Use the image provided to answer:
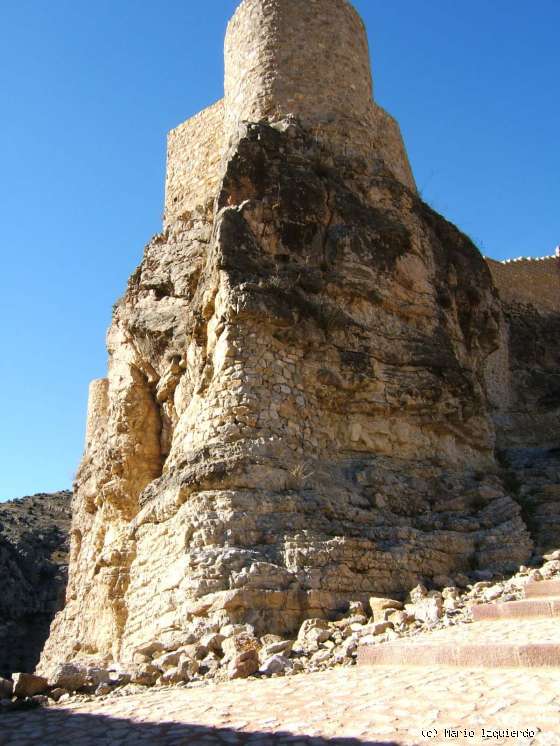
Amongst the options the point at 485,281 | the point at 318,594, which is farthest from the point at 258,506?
the point at 485,281

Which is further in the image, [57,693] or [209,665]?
[209,665]

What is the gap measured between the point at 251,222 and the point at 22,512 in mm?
29909

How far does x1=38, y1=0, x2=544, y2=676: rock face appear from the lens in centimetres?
723

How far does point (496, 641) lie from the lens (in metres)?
4.73

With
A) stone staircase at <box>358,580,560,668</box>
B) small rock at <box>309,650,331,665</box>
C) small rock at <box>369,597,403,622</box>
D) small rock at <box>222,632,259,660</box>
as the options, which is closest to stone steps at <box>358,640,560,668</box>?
stone staircase at <box>358,580,560,668</box>

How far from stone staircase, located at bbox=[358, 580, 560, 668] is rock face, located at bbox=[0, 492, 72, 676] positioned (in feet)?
66.3

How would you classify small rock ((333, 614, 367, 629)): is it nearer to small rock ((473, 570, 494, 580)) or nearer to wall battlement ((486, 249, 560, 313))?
small rock ((473, 570, 494, 580))

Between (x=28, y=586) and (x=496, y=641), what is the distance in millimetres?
24290

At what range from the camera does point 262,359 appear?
8.38 metres

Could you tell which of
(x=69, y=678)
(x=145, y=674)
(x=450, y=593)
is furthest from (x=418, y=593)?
(x=69, y=678)

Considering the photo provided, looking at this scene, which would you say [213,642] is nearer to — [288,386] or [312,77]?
[288,386]

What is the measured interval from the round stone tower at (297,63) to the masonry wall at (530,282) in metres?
8.63

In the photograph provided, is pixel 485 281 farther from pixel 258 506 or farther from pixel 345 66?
pixel 258 506

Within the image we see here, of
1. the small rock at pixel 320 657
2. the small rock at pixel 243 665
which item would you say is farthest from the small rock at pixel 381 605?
the small rock at pixel 243 665
